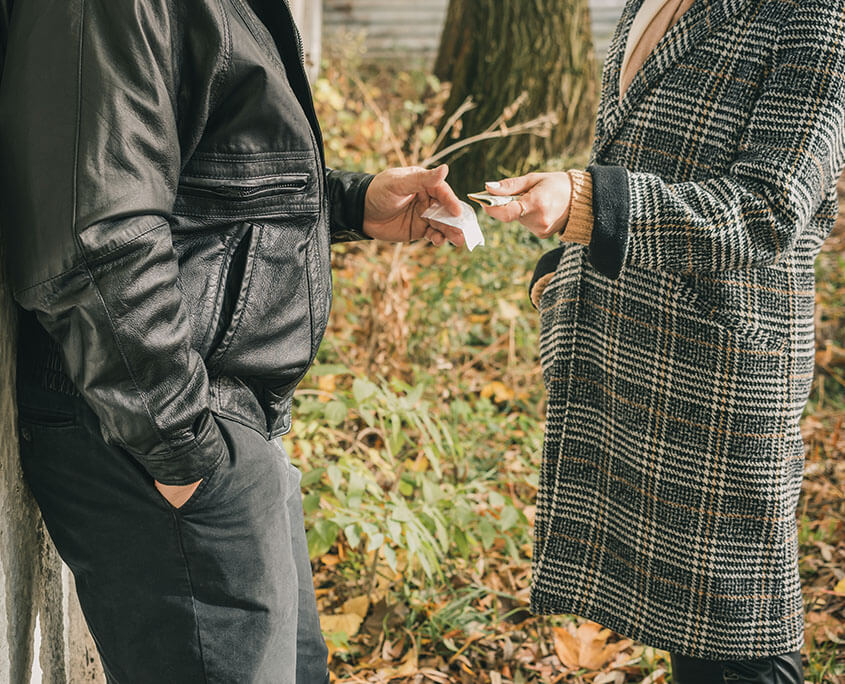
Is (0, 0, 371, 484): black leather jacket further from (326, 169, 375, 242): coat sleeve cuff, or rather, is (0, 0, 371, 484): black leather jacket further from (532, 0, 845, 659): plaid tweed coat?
(532, 0, 845, 659): plaid tweed coat

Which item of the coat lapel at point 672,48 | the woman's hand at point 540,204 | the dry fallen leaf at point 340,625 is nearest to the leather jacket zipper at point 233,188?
the woman's hand at point 540,204

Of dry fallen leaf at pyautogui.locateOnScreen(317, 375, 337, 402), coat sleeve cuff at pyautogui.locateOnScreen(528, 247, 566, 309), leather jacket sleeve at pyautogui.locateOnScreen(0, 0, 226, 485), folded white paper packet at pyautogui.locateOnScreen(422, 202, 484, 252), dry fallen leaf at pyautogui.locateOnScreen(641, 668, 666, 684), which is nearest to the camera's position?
leather jacket sleeve at pyautogui.locateOnScreen(0, 0, 226, 485)

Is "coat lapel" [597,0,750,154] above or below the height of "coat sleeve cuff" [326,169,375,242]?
above

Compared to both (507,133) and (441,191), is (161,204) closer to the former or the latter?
(441,191)

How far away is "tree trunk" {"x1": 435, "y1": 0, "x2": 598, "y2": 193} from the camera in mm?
5395

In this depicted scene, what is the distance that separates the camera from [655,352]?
5.83 ft

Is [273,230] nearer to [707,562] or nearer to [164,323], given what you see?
[164,323]

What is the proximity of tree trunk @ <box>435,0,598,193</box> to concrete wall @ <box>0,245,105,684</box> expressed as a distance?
4.19 m

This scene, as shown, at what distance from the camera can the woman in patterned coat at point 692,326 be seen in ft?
5.17

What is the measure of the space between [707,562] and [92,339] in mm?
1311

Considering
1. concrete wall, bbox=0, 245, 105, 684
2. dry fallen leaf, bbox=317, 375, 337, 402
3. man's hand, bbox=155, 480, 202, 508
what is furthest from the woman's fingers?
dry fallen leaf, bbox=317, 375, 337, 402

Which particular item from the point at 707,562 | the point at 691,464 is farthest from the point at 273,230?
the point at 707,562

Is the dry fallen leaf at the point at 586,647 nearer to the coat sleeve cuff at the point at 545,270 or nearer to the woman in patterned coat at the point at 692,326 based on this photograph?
the woman in patterned coat at the point at 692,326

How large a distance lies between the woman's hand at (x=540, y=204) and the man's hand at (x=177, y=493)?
74 centimetres
